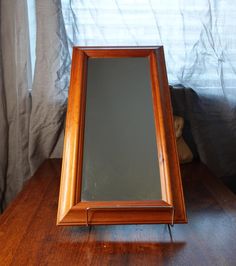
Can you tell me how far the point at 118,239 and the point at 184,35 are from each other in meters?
0.70

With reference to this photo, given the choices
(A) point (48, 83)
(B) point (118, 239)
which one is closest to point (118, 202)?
(B) point (118, 239)

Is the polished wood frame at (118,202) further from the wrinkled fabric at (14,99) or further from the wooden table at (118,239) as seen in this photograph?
the wrinkled fabric at (14,99)

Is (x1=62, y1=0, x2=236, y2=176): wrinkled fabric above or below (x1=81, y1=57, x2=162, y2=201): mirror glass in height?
above

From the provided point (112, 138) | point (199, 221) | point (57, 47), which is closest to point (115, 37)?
point (57, 47)

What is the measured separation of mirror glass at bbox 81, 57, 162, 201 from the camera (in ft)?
2.02

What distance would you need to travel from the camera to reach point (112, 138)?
0.68 m

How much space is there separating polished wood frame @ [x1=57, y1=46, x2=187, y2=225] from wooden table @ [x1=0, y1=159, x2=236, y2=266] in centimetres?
4

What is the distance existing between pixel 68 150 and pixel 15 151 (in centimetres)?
47

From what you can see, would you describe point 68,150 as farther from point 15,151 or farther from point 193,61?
point 193,61

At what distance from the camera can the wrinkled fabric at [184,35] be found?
953 mm

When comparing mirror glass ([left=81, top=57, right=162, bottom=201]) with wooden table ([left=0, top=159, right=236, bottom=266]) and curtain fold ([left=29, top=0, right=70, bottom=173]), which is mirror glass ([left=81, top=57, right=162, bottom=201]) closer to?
wooden table ([left=0, top=159, right=236, bottom=266])

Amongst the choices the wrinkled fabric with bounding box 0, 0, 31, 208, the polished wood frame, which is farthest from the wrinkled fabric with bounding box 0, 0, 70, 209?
the polished wood frame

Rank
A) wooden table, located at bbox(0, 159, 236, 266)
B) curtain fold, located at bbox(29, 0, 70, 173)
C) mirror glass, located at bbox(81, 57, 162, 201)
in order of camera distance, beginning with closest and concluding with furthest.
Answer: wooden table, located at bbox(0, 159, 236, 266) < mirror glass, located at bbox(81, 57, 162, 201) < curtain fold, located at bbox(29, 0, 70, 173)

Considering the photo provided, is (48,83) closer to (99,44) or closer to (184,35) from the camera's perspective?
(99,44)
